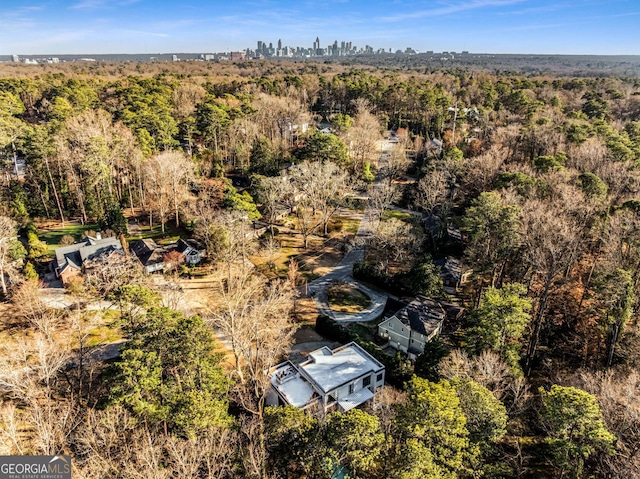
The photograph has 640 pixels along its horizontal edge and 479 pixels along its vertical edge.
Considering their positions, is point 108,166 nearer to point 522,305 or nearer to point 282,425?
point 282,425

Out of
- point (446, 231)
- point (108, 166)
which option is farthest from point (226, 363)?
point (108, 166)

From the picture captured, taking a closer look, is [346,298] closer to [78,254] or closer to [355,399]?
[355,399]

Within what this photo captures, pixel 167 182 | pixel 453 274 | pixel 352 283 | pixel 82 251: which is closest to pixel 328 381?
pixel 352 283

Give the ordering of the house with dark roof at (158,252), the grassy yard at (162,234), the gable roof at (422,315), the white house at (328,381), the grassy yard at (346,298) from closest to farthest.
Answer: the white house at (328,381) → the gable roof at (422,315) → the grassy yard at (346,298) → the house with dark roof at (158,252) → the grassy yard at (162,234)

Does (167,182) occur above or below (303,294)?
above

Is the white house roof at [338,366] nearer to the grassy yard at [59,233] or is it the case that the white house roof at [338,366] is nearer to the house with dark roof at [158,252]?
the house with dark roof at [158,252]

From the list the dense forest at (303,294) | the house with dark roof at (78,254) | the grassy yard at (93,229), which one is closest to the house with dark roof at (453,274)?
the dense forest at (303,294)
